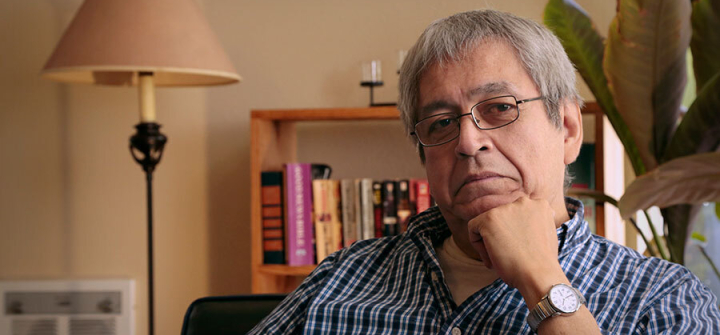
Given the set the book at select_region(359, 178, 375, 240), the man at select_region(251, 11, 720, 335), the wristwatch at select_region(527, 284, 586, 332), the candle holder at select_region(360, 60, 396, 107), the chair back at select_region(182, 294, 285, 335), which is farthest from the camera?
the candle holder at select_region(360, 60, 396, 107)

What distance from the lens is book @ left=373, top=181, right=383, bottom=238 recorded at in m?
2.22

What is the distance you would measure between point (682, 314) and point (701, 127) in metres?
0.75

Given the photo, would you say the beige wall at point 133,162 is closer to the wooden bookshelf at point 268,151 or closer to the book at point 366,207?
the wooden bookshelf at point 268,151

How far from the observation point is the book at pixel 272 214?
2.25 meters

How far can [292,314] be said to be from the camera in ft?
3.83

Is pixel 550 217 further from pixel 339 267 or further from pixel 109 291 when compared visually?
pixel 109 291

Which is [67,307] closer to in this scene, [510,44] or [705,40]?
[510,44]

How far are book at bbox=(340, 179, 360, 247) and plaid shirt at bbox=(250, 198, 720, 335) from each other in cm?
95

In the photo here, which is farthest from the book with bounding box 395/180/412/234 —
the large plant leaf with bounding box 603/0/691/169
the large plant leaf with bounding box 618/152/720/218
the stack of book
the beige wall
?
the large plant leaf with bounding box 618/152/720/218

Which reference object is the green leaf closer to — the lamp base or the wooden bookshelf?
the wooden bookshelf

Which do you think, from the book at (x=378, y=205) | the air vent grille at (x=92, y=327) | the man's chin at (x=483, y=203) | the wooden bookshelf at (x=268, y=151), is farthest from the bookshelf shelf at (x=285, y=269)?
the man's chin at (x=483, y=203)

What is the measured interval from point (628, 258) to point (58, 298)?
2.18m

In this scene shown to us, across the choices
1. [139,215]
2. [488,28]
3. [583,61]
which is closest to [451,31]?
[488,28]

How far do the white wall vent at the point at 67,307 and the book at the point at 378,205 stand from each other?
1.00 m
